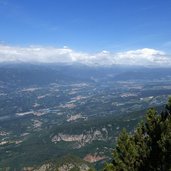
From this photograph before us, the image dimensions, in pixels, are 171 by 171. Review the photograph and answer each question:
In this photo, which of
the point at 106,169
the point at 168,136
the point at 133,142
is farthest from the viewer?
the point at 133,142

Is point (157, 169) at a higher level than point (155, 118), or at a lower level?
lower

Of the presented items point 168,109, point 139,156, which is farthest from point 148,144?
point 168,109

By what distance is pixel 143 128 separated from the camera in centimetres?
6681

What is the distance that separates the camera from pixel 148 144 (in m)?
64.5

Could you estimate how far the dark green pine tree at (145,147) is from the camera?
61434 millimetres

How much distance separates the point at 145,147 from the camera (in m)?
64.8

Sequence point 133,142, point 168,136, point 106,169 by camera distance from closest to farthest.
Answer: point 168,136
point 106,169
point 133,142

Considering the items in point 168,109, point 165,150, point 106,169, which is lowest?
point 106,169

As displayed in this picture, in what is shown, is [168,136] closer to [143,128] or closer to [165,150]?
[165,150]

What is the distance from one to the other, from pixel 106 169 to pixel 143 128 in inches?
379

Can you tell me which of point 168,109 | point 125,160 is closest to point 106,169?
point 125,160

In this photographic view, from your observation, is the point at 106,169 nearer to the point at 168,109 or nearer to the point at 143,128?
the point at 143,128

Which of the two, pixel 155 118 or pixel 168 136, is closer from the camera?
Answer: pixel 168 136

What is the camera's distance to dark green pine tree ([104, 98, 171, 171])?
202ft
